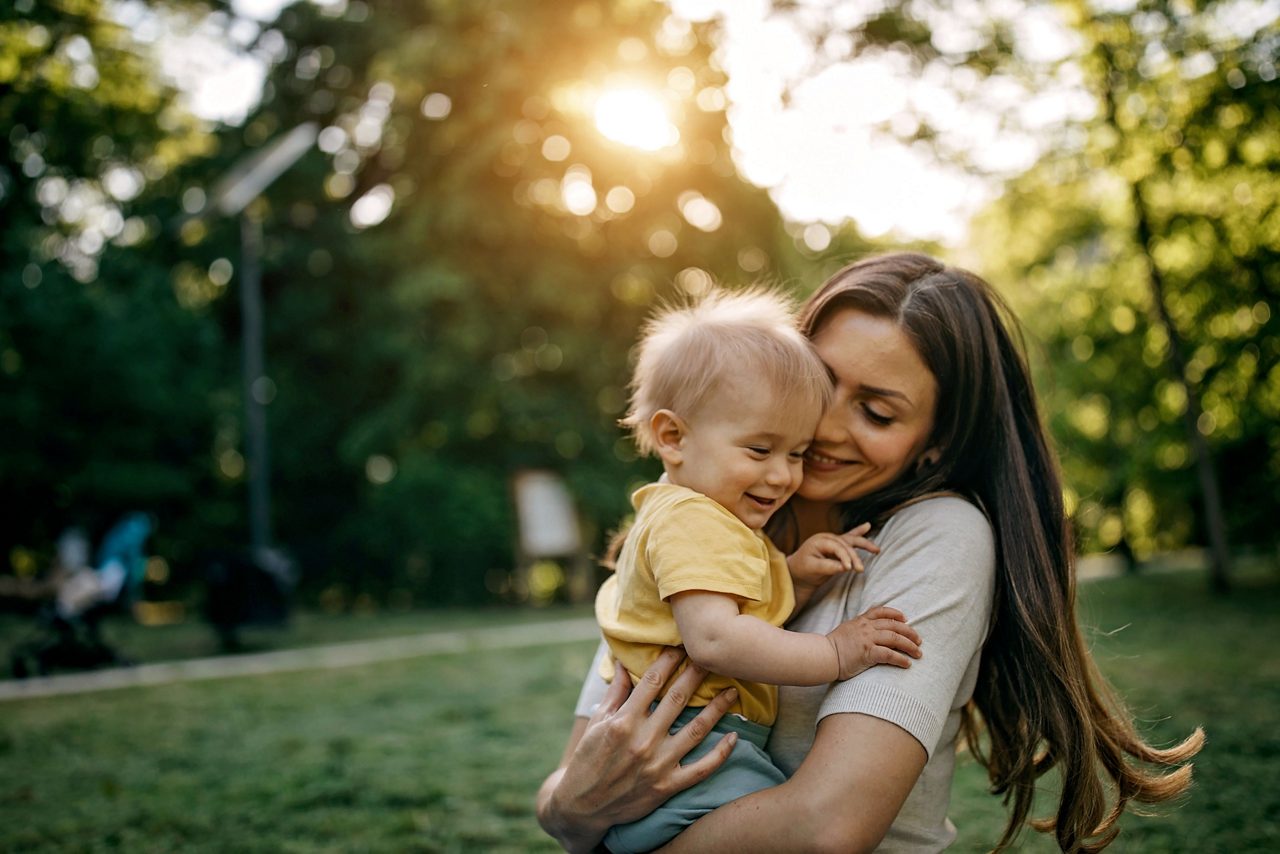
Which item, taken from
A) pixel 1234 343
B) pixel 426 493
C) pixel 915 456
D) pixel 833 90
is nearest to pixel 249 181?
pixel 426 493

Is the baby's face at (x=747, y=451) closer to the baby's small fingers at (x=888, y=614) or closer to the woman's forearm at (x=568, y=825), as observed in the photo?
the baby's small fingers at (x=888, y=614)

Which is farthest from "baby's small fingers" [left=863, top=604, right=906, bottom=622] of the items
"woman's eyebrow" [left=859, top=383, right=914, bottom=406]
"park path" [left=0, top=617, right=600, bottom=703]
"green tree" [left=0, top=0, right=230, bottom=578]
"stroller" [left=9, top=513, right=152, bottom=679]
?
"green tree" [left=0, top=0, right=230, bottom=578]

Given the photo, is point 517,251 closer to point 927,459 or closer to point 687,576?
point 927,459

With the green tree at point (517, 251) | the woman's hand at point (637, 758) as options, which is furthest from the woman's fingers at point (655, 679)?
the green tree at point (517, 251)

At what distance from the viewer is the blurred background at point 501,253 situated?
1232 centimetres

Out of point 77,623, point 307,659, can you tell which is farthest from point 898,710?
point 307,659

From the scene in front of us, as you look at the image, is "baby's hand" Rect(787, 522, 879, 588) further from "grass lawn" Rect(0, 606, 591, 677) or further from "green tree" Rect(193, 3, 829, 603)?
"green tree" Rect(193, 3, 829, 603)

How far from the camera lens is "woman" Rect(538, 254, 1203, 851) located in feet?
5.95

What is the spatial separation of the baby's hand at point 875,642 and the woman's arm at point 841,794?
9 centimetres

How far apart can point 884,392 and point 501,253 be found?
15585mm

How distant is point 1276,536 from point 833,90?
8.39 m

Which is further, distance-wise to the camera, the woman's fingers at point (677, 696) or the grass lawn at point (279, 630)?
the grass lawn at point (279, 630)

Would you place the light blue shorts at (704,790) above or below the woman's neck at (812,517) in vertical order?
below

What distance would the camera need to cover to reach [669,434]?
7.34ft
